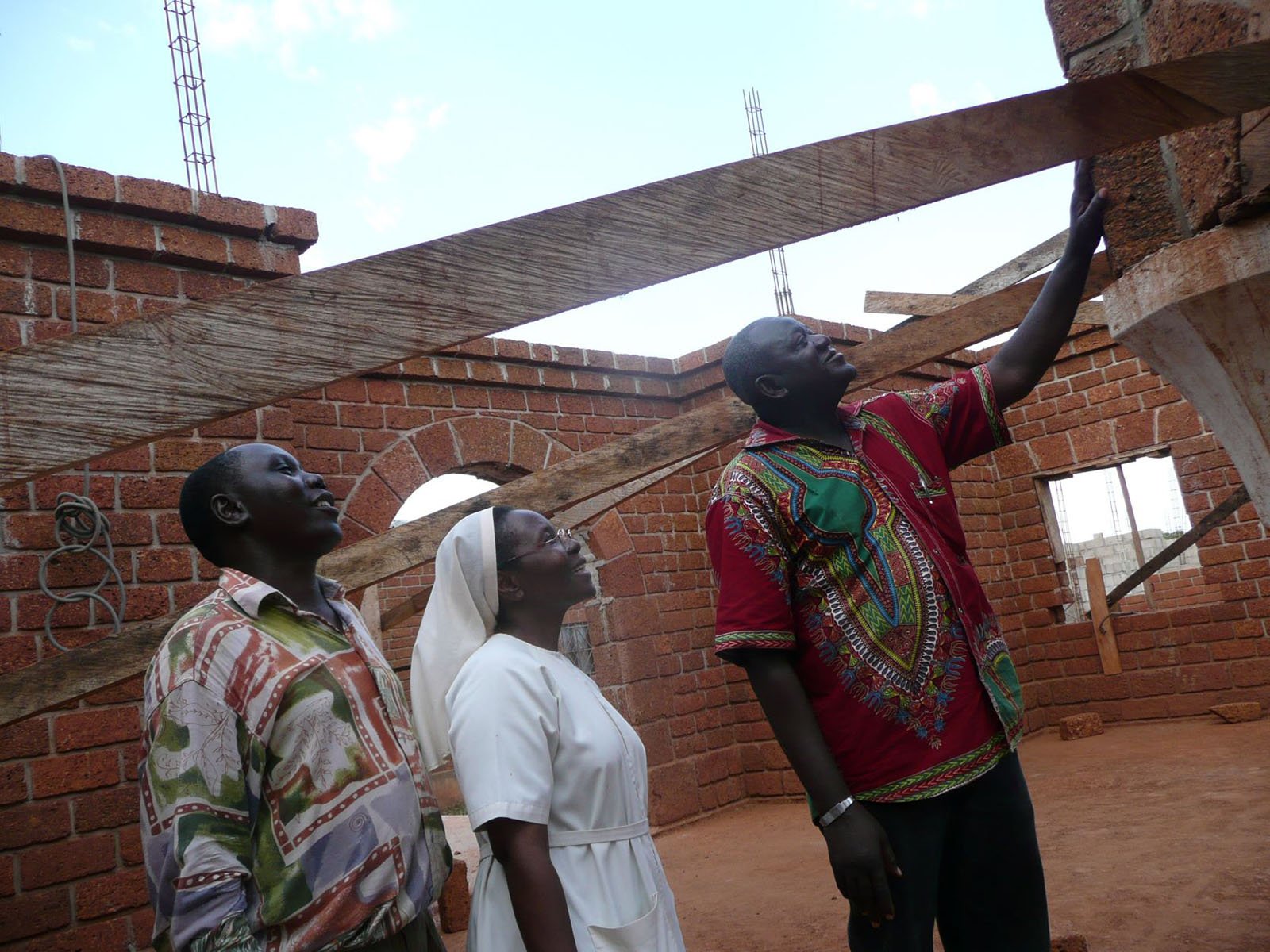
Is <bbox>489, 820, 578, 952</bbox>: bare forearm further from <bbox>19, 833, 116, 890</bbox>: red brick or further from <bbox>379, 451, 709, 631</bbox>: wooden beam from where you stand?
<bbox>379, 451, 709, 631</bbox>: wooden beam

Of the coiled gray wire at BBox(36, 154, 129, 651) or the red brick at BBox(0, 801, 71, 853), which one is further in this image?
the coiled gray wire at BBox(36, 154, 129, 651)

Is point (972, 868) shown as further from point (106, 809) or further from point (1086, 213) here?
point (106, 809)

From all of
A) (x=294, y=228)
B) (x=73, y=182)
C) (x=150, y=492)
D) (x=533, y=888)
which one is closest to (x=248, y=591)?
(x=533, y=888)

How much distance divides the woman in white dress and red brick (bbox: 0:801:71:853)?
208 centimetres

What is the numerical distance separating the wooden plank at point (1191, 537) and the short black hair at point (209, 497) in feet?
22.1

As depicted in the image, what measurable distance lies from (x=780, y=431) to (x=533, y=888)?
1.09m

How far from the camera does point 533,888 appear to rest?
5.53ft

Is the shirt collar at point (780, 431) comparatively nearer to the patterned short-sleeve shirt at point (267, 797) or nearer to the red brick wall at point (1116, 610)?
the patterned short-sleeve shirt at point (267, 797)

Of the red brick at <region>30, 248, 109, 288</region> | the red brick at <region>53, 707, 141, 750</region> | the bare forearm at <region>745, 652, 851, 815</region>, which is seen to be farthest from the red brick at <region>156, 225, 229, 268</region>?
the bare forearm at <region>745, 652, 851, 815</region>

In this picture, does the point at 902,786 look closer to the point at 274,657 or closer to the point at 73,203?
the point at 274,657

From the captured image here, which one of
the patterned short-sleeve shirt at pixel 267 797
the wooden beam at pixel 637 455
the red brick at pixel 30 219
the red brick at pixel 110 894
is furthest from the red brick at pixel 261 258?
the patterned short-sleeve shirt at pixel 267 797

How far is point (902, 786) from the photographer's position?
76.8 inches

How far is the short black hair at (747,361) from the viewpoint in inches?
91.4

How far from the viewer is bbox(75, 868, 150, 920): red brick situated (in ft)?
11.2
